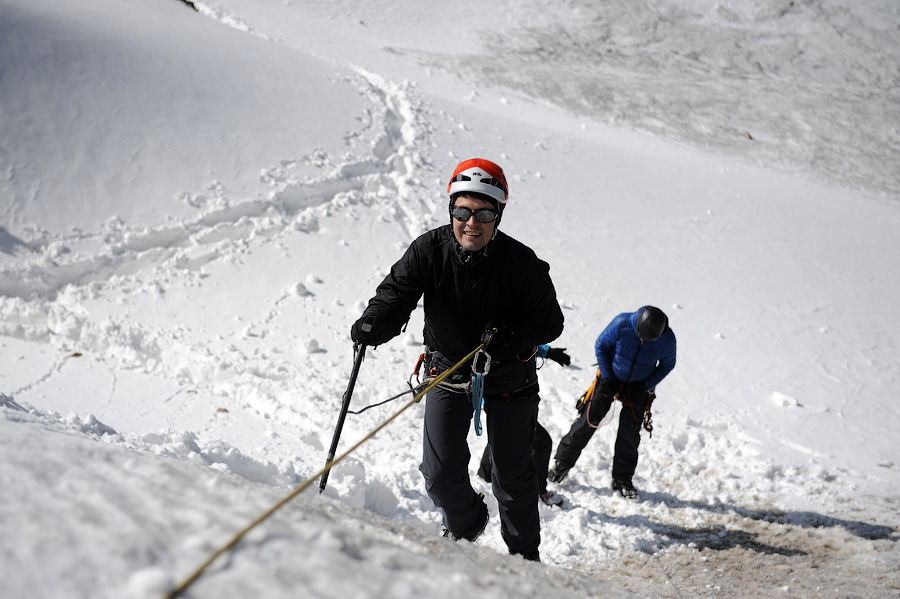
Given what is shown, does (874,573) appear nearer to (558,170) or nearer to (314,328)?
(314,328)

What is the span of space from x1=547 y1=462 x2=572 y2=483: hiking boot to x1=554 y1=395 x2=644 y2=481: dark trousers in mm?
35

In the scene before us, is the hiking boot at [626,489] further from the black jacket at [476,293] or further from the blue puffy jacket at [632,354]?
the black jacket at [476,293]

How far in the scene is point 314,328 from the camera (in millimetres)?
6305

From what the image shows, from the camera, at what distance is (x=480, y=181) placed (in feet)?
10.6

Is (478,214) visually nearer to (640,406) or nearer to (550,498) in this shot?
(640,406)

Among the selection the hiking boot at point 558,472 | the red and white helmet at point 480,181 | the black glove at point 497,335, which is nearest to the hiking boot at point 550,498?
the hiking boot at point 558,472

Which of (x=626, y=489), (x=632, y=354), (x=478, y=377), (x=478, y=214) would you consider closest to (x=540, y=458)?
(x=626, y=489)

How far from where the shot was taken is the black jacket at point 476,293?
3.30 meters

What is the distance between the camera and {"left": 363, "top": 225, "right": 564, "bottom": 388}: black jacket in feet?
10.8

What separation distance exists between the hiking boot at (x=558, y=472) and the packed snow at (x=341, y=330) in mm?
205

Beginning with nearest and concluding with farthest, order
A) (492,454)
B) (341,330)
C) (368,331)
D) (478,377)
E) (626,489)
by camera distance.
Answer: (368,331), (478,377), (492,454), (626,489), (341,330)

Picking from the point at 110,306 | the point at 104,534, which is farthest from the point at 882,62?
the point at 104,534

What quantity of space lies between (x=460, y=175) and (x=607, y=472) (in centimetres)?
316

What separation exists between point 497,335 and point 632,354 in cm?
200
